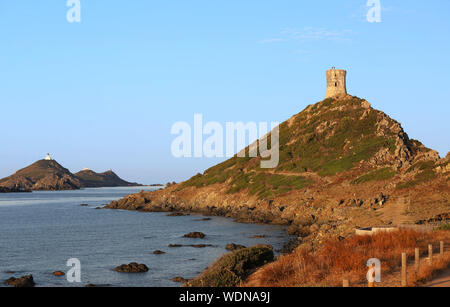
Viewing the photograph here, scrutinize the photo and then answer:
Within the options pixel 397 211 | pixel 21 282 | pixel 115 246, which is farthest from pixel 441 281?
pixel 115 246

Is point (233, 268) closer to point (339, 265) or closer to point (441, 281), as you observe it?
point (339, 265)

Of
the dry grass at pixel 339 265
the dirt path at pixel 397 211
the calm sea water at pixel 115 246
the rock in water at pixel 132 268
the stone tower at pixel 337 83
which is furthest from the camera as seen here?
the stone tower at pixel 337 83

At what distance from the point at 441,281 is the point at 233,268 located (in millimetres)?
10265

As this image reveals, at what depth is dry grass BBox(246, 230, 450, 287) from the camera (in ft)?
67.4

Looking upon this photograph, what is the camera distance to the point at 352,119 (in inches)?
5020

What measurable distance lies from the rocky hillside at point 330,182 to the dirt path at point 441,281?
31.0 metres

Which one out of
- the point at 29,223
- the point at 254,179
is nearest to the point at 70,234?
the point at 29,223

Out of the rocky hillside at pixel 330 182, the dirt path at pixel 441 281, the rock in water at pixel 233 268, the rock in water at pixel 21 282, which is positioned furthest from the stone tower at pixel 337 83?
the dirt path at pixel 441 281

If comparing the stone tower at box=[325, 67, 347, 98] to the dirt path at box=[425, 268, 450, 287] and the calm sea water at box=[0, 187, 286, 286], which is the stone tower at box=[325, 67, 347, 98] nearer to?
the calm sea water at box=[0, 187, 286, 286]

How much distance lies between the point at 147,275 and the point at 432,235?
23453 mm

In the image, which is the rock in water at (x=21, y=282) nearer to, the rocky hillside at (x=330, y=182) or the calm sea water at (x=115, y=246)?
the calm sea water at (x=115, y=246)

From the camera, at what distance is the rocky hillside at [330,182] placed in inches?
2655

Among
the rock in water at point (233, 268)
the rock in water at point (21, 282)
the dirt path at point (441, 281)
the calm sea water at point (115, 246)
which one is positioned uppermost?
the dirt path at point (441, 281)
